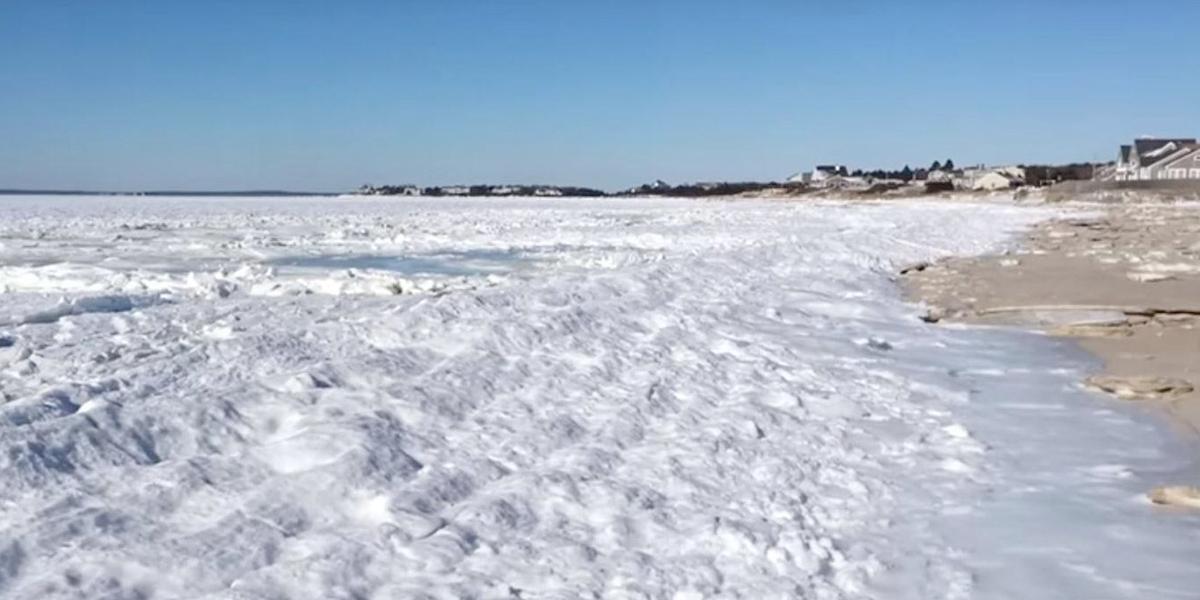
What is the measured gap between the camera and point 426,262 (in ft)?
57.5

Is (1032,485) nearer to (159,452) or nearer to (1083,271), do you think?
(159,452)

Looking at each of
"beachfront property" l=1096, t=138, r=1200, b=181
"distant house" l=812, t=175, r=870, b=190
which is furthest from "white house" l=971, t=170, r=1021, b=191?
"distant house" l=812, t=175, r=870, b=190

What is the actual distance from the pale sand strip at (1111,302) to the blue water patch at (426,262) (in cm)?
651

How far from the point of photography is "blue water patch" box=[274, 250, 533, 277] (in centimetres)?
1581

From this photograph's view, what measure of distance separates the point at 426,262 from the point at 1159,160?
88.7m

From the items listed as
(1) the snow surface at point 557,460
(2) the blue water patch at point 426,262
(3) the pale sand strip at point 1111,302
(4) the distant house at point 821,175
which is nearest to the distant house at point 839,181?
(4) the distant house at point 821,175

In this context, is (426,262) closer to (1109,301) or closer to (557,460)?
(1109,301)

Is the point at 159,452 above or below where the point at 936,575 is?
above

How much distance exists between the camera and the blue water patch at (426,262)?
15812mm

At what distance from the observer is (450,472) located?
4395 millimetres

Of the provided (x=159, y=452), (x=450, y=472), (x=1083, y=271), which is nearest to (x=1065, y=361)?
(x=450, y=472)

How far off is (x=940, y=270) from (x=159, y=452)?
45.7ft

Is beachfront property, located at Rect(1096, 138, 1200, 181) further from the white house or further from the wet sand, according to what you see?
the wet sand

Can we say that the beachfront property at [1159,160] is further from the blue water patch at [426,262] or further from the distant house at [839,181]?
the blue water patch at [426,262]
